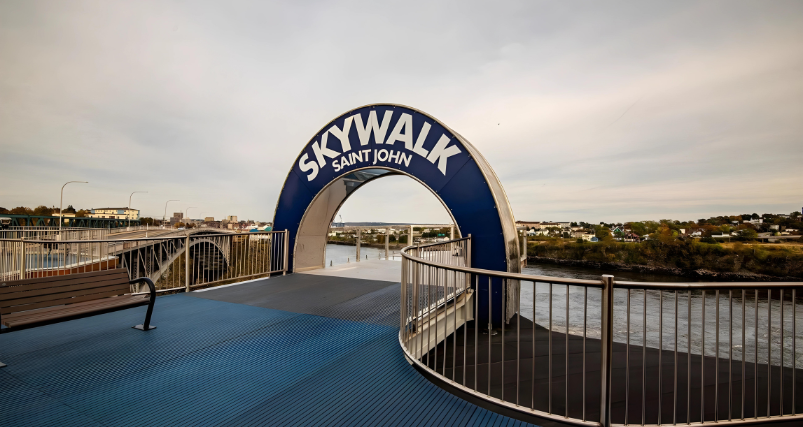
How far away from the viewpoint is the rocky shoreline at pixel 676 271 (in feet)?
87.8

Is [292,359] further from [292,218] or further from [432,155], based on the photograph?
[292,218]

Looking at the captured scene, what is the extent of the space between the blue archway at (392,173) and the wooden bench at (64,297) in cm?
399

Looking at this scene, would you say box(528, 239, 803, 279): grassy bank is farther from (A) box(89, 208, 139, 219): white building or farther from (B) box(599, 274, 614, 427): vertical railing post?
(A) box(89, 208, 139, 219): white building

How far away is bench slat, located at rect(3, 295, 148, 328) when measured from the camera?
2602mm

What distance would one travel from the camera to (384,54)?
17.8 m

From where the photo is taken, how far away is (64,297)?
10.3 feet

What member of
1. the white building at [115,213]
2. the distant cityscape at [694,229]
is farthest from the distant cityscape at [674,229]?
the white building at [115,213]

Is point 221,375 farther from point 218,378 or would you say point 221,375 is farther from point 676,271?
point 676,271

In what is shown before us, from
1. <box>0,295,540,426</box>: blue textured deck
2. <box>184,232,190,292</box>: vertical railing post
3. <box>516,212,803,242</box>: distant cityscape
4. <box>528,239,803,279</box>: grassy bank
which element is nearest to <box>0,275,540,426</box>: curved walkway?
<box>0,295,540,426</box>: blue textured deck

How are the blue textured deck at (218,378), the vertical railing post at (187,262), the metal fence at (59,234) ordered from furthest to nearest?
the metal fence at (59,234)
the vertical railing post at (187,262)
the blue textured deck at (218,378)

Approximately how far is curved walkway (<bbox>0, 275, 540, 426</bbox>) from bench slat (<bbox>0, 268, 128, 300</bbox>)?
1.98 ft

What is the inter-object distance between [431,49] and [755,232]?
1322 inches

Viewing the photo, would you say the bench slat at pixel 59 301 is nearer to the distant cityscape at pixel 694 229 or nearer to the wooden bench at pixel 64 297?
the wooden bench at pixel 64 297

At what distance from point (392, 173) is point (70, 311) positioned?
505 centimetres
